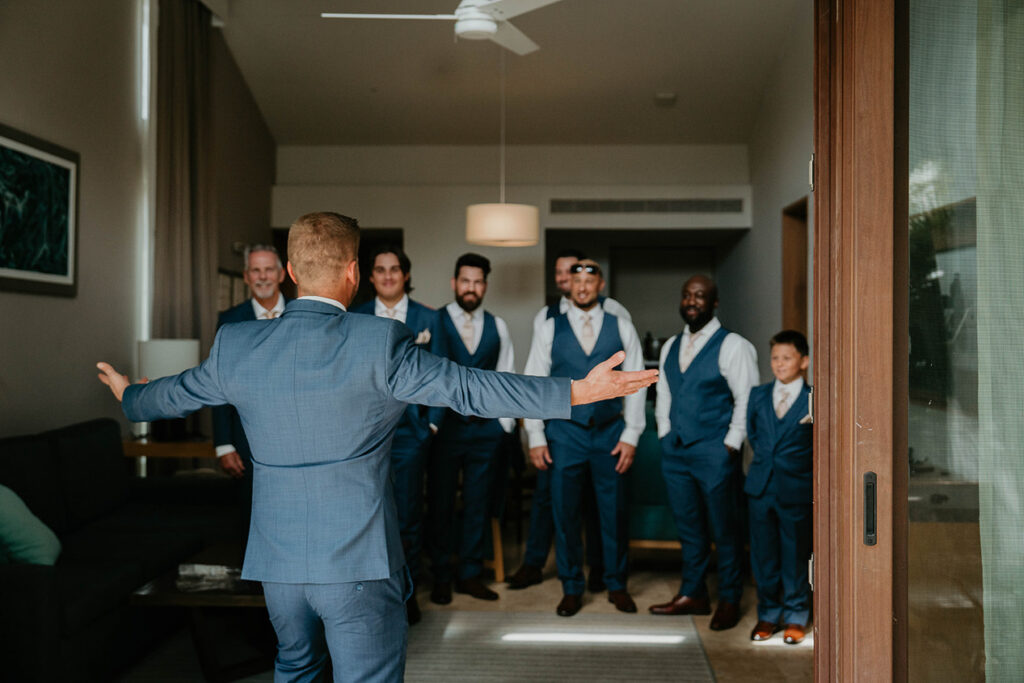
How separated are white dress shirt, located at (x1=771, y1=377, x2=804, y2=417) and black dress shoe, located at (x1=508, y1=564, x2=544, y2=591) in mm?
1454

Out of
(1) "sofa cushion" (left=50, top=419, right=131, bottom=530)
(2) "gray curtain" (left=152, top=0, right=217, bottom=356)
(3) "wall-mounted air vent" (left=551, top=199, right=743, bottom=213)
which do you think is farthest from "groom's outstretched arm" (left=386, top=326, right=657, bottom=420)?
(3) "wall-mounted air vent" (left=551, top=199, right=743, bottom=213)

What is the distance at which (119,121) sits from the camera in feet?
15.9

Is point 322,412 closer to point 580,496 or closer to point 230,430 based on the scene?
point 230,430

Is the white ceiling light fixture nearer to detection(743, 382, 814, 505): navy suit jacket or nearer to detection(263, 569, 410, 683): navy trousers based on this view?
detection(743, 382, 814, 505): navy suit jacket

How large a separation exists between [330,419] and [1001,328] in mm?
1282

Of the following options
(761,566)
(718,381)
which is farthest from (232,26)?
(761,566)

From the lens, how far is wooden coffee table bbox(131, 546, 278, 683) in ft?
9.04

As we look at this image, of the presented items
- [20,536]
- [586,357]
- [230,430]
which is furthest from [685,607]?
[20,536]

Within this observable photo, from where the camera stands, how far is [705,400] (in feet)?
11.8

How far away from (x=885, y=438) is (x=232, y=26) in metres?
6.01

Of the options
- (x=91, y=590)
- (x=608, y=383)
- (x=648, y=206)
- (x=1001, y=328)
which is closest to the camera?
(x=1001, y=328)

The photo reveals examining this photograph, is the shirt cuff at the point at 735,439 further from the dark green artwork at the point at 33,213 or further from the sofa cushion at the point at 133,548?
the dark green artwork at the point at 33,213

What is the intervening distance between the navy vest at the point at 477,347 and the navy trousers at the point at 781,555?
134cm

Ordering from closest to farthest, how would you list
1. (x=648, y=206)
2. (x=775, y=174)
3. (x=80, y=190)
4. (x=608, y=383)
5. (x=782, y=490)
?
1. (x=608, y=383)
2. (x=782, y=490)
3. (x=80, y=190)
4. (x=775, y=174)
5. (x=648, y=206)
